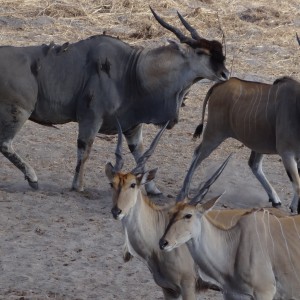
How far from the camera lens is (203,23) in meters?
11.3

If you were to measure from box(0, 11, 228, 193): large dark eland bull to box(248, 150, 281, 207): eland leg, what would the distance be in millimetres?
533

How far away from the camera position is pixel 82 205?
6.80m

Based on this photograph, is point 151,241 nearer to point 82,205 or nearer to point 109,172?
point 109,172

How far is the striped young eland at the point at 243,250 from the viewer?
14.9ft

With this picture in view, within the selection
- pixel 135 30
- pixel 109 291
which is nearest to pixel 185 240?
pixel 109 291

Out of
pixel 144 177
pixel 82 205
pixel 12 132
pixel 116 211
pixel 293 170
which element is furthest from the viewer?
pixel 12 132

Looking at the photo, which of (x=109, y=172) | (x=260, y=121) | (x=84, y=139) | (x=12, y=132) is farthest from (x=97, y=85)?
(x=109, y=172)

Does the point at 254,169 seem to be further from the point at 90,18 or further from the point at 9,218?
the point at 90,18

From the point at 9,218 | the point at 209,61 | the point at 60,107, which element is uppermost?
the point at 209,61

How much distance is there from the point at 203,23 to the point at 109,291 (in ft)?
20.4

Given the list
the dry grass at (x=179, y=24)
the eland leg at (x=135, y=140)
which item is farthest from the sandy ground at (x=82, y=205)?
the dry grass at (x=179, y=24)

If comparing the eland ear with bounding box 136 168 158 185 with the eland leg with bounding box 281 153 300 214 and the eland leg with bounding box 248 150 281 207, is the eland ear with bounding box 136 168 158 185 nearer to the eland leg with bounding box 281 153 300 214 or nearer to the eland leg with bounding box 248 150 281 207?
the eland leg with bounding box 281 153 300 214

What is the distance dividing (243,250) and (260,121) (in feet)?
7.71

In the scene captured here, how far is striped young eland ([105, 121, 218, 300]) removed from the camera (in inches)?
191
